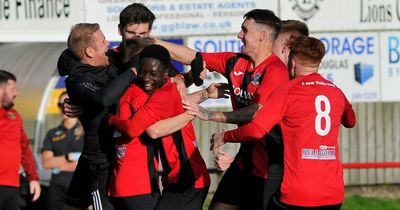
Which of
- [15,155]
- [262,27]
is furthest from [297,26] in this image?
[15,155]

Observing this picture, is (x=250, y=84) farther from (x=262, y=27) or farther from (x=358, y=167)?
(x=358, y=167)

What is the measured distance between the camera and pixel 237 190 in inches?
319

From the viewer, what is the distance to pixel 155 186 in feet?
25.5

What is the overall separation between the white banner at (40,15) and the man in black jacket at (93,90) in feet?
18.0

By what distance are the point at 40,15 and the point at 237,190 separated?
249 inches

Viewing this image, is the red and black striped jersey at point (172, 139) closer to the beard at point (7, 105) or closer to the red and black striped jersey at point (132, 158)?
the red and black striped jersey at point (132, 158)

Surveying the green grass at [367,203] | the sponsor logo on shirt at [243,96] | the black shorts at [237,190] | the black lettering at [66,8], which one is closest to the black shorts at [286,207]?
the black shorts at [237,190]

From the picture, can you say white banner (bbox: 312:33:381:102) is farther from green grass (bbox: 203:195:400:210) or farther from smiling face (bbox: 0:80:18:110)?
smiling face (bbox: 0:80:18:110)

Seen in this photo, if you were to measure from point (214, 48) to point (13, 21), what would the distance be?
8.58ft

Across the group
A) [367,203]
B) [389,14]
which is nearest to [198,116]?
[367,203]

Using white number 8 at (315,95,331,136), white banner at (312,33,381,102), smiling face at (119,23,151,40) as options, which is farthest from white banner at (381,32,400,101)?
white number 8 at (315,95,331,136)

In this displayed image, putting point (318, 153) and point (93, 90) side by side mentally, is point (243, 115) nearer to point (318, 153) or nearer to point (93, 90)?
point (318, 153)

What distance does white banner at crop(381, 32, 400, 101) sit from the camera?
14461 millimetres

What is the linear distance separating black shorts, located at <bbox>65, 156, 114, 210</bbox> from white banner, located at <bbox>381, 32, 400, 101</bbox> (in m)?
7.00
